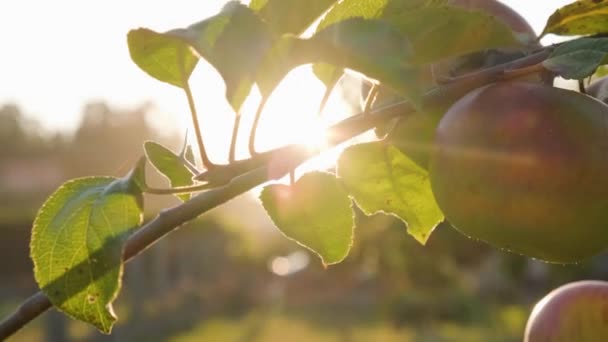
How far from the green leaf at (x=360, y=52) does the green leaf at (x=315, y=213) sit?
170mm

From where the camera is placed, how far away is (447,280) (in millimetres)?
11695

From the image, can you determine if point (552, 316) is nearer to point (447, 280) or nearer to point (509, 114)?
point (509, 114)

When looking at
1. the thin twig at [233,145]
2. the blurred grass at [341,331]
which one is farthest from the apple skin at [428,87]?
the blurred grass at [341,331]

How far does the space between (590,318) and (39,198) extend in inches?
788

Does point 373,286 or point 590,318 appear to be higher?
point 590,318

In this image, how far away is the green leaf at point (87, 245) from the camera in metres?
0.44

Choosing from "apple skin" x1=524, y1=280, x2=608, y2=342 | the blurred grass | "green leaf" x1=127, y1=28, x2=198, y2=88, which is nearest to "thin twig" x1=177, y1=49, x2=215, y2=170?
"green leaf" x1=127, y1=28, x2=198, y2=88

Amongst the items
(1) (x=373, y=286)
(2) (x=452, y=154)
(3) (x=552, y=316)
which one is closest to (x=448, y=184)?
(2) (x=452, y=154)

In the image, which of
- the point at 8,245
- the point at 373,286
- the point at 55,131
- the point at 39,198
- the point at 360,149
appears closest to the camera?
the point at 360,149

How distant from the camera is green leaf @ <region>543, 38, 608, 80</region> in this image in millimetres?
455

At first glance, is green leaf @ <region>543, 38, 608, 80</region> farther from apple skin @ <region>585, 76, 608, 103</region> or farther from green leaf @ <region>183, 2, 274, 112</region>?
green leaf @ <region>183, 2, 274, 112</region>

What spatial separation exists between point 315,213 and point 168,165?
0.10m

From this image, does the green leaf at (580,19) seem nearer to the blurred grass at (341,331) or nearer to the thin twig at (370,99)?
the thin twig at (370,99)

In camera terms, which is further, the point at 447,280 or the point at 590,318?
the point at 447,280
